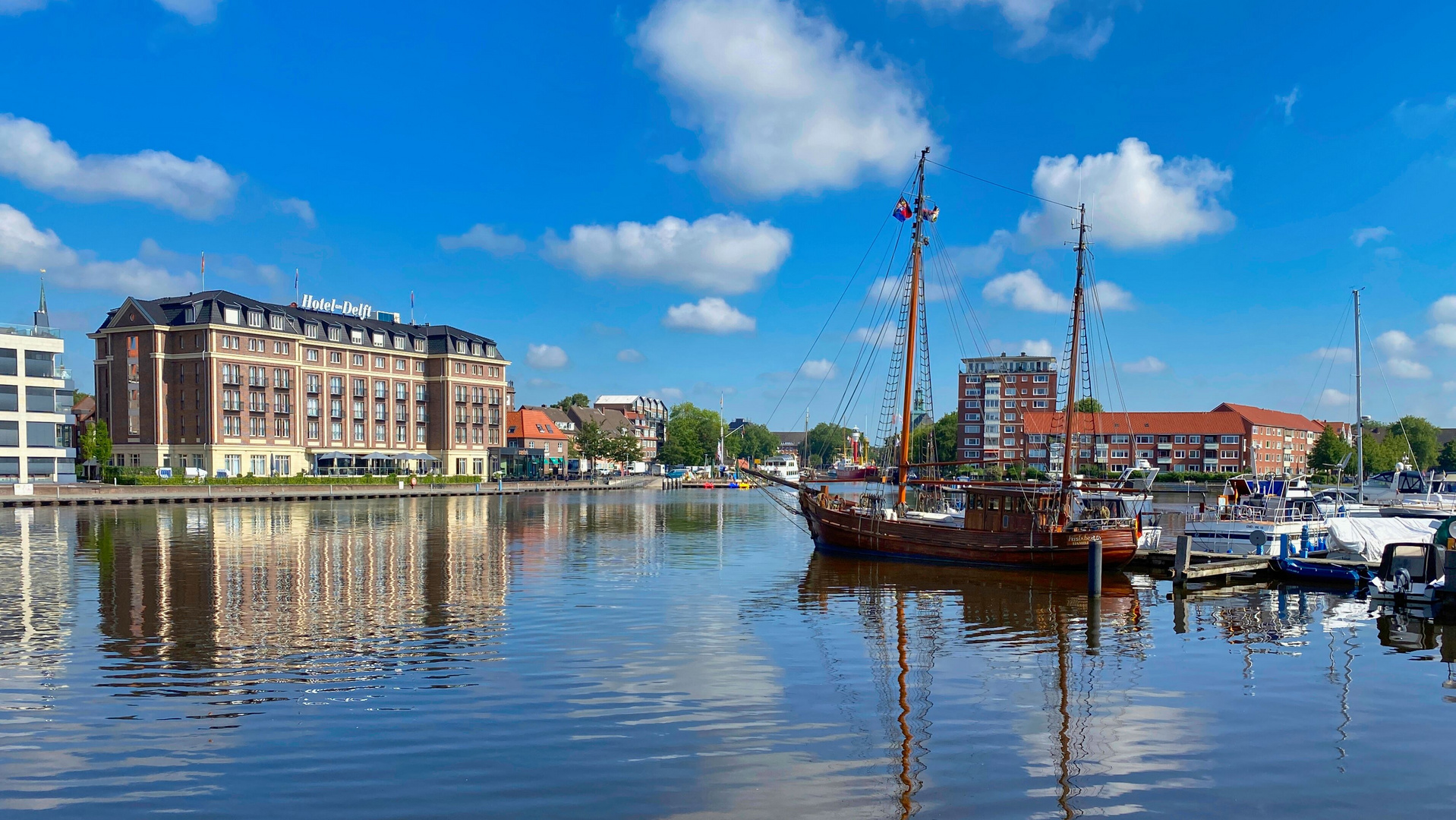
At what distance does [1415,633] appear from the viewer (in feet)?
83.4

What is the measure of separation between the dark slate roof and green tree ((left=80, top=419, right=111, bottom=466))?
11.1m

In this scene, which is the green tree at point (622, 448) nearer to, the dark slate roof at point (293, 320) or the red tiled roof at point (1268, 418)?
the dark slate roof at point (293, 320)

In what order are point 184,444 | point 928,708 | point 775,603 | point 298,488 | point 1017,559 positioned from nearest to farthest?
point 928,708 < point 775,603 < point 1017,559 < point 298,488 < point 184,444

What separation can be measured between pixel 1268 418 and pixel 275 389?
152m

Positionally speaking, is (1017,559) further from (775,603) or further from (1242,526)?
(775,603)

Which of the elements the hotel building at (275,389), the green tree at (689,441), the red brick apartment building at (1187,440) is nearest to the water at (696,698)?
the hotel building at (275,389)

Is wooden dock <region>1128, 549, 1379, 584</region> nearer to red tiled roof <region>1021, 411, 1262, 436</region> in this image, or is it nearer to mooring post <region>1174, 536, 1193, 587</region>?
mooring post <region>1174, 536, 1193, 587</region>

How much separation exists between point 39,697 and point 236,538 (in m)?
34.5

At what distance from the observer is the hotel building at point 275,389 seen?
322ft

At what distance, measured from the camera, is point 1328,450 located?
148625 millimetres

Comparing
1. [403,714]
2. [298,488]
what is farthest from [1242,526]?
[298,488]

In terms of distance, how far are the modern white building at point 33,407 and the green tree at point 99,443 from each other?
8312 mm

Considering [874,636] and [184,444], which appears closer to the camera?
[874,636]

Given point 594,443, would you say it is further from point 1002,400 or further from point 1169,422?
point 1169,422
